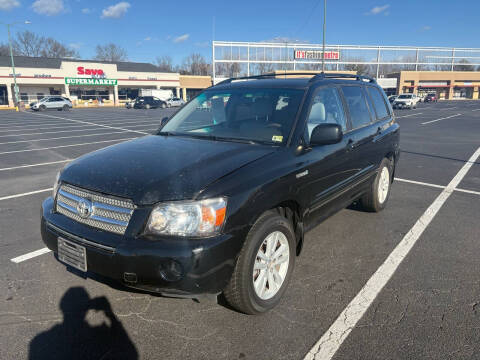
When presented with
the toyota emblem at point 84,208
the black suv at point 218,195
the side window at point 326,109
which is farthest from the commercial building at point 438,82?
the toyota emblem at point 84,208

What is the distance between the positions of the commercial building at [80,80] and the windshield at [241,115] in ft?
174

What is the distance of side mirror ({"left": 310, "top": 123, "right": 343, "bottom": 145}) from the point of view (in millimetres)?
3277

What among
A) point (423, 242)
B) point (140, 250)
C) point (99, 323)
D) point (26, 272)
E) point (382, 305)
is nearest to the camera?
point (140, 250)

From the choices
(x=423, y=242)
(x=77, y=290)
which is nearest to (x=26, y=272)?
(x=77, y=290)

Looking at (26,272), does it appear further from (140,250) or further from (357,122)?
(357,122)

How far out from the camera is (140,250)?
7.84ft

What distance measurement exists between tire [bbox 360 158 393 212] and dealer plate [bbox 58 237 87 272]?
3.87 meters

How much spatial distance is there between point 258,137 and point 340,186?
1198mm

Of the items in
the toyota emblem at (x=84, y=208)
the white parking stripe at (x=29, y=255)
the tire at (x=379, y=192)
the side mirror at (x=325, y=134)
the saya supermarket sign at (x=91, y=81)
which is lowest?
the white parking stripe at (x=29, y=255)

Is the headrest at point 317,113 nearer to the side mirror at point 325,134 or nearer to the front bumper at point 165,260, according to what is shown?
the side mirror at point 325,134

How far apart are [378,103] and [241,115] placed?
8.88 ft

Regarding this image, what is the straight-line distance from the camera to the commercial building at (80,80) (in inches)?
1893

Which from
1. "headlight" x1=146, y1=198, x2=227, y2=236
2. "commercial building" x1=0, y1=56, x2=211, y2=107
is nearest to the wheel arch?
"headlight" x1=146, y1=198, x2=227, y2=236

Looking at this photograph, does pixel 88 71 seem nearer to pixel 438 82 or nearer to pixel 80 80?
pixel 80 80
